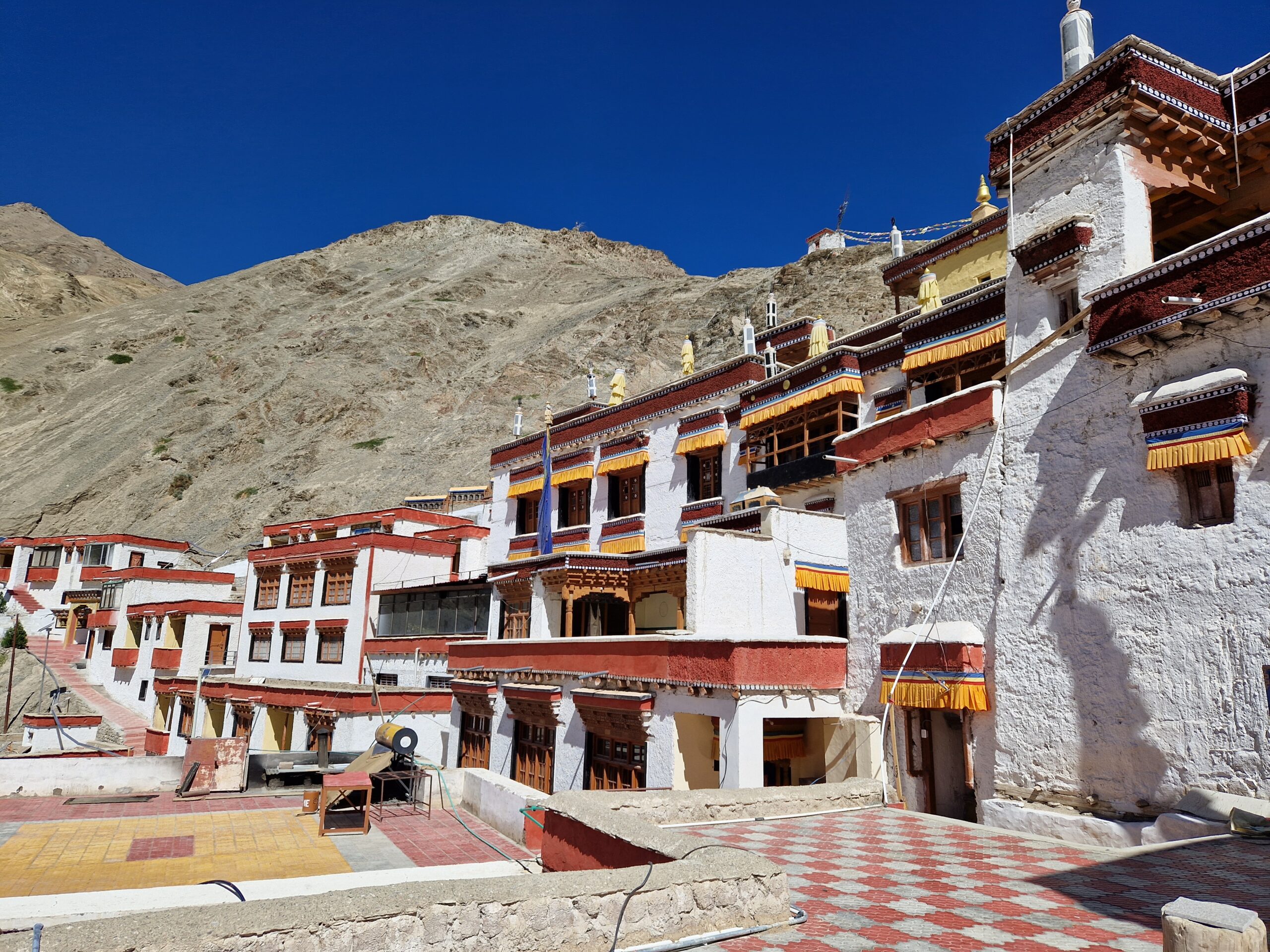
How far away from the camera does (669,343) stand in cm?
7450

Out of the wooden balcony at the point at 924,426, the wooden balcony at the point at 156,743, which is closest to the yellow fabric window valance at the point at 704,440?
the wooden balcony at the point at 924,426

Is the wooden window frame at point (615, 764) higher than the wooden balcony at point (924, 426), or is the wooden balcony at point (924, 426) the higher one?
the wooden balcony at point (924, 426)

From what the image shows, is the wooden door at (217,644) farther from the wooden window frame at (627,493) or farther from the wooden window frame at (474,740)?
the wooden window frame at (627,493)

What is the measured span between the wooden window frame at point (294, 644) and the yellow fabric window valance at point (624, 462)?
54.5ft

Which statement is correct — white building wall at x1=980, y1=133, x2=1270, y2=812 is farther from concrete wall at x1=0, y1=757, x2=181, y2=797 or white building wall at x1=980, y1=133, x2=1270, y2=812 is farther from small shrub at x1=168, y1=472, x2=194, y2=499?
small shrub at x1=168, y1=472, x2=194, y2=499

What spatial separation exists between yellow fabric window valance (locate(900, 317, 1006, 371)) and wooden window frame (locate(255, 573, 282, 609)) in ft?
95.9

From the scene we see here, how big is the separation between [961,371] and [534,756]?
12901 millimetres

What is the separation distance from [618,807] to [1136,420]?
7.79 meters

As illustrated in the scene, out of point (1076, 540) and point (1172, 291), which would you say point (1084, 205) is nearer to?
point (1172, 291)

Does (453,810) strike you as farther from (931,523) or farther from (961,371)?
(961,371)

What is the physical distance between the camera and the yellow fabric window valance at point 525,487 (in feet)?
97.7

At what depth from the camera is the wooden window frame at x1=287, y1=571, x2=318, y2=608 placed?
35781 millimetres

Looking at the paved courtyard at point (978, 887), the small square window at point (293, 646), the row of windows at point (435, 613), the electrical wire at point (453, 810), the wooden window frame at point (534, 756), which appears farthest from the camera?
the small square window at point (293, 646)

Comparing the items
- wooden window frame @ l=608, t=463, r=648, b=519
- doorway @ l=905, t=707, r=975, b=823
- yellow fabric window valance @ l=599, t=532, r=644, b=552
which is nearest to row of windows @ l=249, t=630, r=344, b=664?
yellow fabric window valance @ l=599, t=532, r=644, b=552
